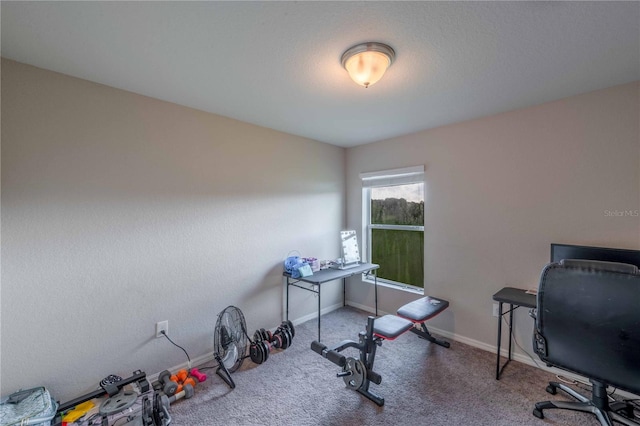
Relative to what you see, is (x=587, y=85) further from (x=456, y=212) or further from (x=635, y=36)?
(x=456, y=212)

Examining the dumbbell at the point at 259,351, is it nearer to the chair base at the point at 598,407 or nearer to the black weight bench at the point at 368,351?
the black weight bench at the point at 368,351

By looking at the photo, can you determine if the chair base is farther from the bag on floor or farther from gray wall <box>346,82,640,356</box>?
the bag on floor

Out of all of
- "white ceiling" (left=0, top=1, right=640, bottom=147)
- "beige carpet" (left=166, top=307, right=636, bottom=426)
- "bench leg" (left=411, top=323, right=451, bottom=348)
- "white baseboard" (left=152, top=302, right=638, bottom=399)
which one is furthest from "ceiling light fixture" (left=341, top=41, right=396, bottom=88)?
"white baseboard" (left=152, top=302, right=638, bottom=399)

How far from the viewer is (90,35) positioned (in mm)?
1436

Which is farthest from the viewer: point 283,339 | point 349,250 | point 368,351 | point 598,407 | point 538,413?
point 349,250

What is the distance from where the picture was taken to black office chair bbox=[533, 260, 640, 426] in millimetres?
1402

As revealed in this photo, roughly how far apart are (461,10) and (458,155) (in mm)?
1789

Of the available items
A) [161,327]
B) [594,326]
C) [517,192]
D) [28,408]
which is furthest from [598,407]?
[28,408]

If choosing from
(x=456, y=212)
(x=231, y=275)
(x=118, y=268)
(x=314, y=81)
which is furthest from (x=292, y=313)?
(x=314, y=81)

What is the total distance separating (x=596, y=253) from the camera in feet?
6.42

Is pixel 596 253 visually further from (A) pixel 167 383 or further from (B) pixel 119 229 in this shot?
(B) pixel 119 229

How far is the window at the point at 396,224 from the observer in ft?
10.6

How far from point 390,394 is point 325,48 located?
2.42 m

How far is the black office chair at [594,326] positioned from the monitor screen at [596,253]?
2.05 ft
